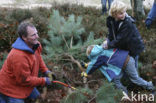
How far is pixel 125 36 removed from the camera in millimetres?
3016

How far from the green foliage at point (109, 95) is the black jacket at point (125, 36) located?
29.8 inches

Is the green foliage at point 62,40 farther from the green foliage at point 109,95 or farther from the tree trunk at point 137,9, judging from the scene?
the tree trunk at point 137,9

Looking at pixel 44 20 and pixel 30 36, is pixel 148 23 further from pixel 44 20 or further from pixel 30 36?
pixel 30 36

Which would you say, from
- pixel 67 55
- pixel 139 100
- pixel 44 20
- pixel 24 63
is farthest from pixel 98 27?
pixel 24 63

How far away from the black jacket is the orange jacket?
1.33 meters

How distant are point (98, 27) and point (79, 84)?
2.41 meters

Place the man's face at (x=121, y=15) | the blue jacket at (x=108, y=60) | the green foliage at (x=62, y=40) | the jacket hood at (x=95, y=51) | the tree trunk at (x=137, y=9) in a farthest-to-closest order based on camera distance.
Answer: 1. the tree trunk at (x=137, y=9)
2. the green foliage at (x=62, y=40)
3. the jacket hood at (x=95, y=51)
4. the blue jacket at (x=108, y=60)
5. the man's face at (x=121, y=15)

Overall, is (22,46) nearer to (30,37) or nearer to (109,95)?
(30,37)

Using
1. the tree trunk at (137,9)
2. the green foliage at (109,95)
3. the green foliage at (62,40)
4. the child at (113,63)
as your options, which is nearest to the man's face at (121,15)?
the child at (113,63)

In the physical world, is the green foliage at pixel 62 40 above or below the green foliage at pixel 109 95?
above

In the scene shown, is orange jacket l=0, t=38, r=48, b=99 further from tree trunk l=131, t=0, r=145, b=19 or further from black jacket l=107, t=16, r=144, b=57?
tree trunk l=131, t=0, r=145, b=19

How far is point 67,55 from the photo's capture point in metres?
3.94

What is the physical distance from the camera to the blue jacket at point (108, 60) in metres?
3.09

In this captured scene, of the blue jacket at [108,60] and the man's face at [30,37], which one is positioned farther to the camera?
the blue jacket at [108,60]
